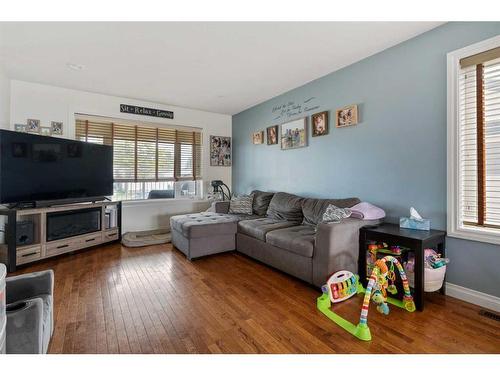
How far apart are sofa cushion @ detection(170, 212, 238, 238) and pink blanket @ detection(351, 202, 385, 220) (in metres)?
1.56

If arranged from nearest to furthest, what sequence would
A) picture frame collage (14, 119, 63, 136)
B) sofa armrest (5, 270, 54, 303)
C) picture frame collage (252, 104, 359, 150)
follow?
1. sofa armrest (5, 270, 54, 303)
2. picture frame collage (252, 104, 359, 150)
3. picture frame collage (14, 119, 63, 136)

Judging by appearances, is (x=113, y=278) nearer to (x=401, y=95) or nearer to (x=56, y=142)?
(x=56, y=142)

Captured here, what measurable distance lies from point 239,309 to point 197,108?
3823mm

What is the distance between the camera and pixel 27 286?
58.4 inches

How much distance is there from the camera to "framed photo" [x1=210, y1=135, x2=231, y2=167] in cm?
495

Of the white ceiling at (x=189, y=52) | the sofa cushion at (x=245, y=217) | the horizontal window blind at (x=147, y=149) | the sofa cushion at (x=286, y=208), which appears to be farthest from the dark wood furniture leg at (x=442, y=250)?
the horizontal window blind at (x=147, y=149)

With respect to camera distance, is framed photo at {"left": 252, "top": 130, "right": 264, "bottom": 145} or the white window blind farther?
framed photo at {"left": 252, "top": 130, "right": 264, "bottom": 145}

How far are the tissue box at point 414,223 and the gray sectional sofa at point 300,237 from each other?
25 cm

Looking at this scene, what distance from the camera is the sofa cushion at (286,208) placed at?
323 centimetres

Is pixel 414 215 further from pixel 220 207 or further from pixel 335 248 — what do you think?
pixel 220 207

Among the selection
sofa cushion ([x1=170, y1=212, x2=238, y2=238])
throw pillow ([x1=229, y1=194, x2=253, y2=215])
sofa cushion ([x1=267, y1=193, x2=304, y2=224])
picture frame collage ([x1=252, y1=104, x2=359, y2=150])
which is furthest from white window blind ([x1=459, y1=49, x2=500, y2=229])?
throw pillow ([x1=229, y1=194, x2=253, y2=215])

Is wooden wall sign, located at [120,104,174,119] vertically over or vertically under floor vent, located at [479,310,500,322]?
over

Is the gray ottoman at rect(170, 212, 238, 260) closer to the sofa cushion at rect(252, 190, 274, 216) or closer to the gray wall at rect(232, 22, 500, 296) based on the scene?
the sofa cushion at rect(252, 190, 274, 216)

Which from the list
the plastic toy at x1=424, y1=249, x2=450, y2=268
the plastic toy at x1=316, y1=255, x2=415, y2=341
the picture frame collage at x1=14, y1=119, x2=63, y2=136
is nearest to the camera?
the plastic toy at x1=316, y1=255, x2=415, y2=341
